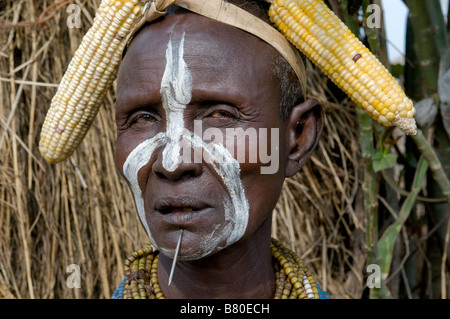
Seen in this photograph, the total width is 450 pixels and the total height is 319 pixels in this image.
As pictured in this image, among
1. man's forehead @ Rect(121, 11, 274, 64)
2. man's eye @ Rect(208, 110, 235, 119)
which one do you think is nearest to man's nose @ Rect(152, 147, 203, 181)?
man's eye @ Rect(208, 110, 235, 119)

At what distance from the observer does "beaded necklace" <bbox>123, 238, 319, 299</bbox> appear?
2.17m

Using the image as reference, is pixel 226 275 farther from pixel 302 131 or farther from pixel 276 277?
pixel 302 131

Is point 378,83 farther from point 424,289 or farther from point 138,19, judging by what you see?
point 424,289

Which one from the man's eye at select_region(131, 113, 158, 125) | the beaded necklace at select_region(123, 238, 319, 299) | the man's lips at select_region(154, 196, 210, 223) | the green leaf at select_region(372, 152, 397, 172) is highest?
the man's eye at select_region(131, 113, 158, 125)

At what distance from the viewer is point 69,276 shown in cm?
369

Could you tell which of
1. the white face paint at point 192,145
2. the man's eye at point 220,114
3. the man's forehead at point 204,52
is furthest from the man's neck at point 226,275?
the man's forehead at point 204,52

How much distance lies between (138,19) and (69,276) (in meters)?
2.13

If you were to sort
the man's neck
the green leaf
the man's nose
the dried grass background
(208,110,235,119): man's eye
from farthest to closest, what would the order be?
the dried grass background < the green leaf < the man's neck < (208,110,235,119): man's eye < the man's nose

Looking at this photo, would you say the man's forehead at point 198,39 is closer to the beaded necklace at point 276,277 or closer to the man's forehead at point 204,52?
the man's forehead at point 204,52

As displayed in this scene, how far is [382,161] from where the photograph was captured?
9.37 feet

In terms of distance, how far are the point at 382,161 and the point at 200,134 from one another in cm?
125

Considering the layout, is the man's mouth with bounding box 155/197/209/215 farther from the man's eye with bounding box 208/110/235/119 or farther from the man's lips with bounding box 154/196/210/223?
the man's eye with bounding box 208/110/235/119
